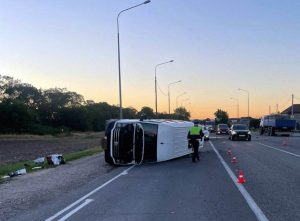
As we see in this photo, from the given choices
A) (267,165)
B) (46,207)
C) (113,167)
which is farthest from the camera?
(113,167)

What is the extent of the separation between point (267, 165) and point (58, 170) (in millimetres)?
8185

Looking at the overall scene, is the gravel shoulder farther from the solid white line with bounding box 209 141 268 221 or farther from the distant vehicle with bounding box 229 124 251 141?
the distant vehicle with bounding box 229 124 251 141

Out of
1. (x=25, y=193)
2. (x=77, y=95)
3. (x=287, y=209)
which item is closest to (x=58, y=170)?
(x=25, y=193)

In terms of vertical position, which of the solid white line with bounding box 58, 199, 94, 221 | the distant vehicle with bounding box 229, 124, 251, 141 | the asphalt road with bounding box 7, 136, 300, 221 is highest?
the distant vehicle with bounding box 229, 124, 251, 141

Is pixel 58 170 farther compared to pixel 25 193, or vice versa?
pixel 58 170

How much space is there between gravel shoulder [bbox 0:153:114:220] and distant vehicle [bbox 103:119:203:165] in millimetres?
763

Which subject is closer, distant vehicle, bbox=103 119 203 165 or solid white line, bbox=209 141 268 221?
solid white line, bbox=209 141 268 221

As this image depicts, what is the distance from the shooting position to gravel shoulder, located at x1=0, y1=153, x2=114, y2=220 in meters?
12.0

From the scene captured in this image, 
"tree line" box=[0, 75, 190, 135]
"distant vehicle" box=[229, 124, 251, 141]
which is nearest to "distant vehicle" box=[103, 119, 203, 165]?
"distant vehicle" box=[229, 124, 251, 141]

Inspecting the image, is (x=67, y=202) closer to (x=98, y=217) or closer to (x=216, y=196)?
(x=98, y=217)

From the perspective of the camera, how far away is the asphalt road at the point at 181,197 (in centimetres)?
975

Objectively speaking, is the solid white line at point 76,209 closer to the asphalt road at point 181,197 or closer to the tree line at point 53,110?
the asphalt road at point 181,197

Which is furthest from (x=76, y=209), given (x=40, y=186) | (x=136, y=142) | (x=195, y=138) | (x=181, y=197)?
(x=195, y=138)

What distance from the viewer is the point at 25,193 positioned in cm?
1412
